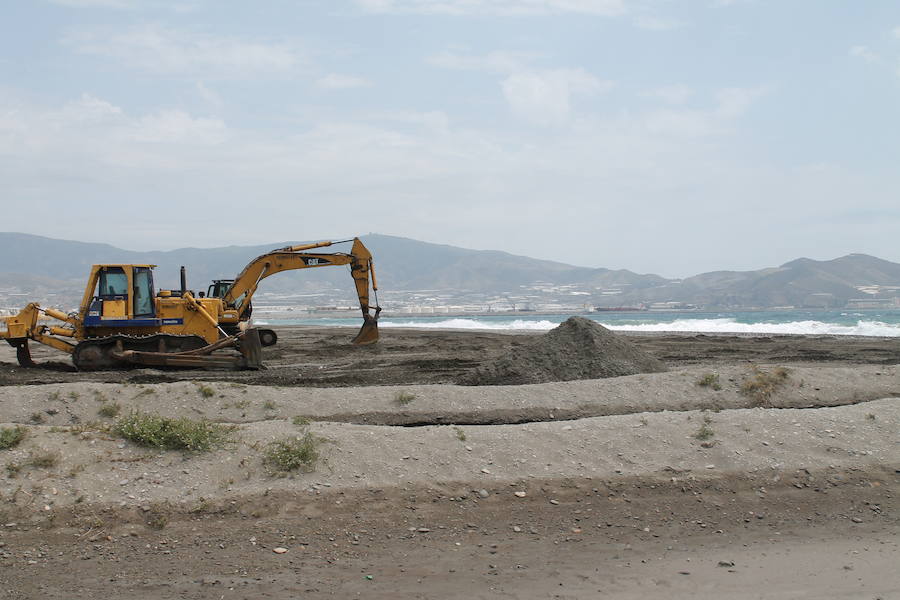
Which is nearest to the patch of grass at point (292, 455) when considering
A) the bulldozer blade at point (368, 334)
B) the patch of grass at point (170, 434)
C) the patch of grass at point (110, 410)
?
the patch of grass at point (170, 434)

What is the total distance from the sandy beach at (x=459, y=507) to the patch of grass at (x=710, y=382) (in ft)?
8.81

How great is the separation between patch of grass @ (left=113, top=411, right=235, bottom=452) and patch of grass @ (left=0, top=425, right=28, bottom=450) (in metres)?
0.96

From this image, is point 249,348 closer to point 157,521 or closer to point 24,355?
point 24,355

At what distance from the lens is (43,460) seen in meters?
8.12

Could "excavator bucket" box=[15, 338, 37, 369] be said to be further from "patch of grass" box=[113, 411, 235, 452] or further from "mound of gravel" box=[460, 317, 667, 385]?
"patch of grass" box=[113, 411, 235, 452]

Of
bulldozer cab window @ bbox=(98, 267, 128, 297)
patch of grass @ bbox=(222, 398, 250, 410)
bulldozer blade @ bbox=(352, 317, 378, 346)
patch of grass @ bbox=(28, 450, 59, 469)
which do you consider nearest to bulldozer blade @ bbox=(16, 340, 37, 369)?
bulldozer cab window @ bbox=(98, 267, 128, 297)

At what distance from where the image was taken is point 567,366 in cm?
1619

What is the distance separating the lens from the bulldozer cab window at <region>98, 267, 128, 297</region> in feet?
64.1

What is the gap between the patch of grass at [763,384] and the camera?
13.6m

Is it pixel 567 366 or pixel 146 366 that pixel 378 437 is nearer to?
pixel 567 366

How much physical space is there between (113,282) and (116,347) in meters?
1.63

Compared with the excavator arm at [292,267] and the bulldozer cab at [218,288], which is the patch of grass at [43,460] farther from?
the bulldozer cab at [218,288]

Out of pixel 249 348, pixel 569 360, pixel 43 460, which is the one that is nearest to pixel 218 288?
pixel 249 348

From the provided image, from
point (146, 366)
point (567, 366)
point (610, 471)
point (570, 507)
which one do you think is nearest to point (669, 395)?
point (567, 366)
